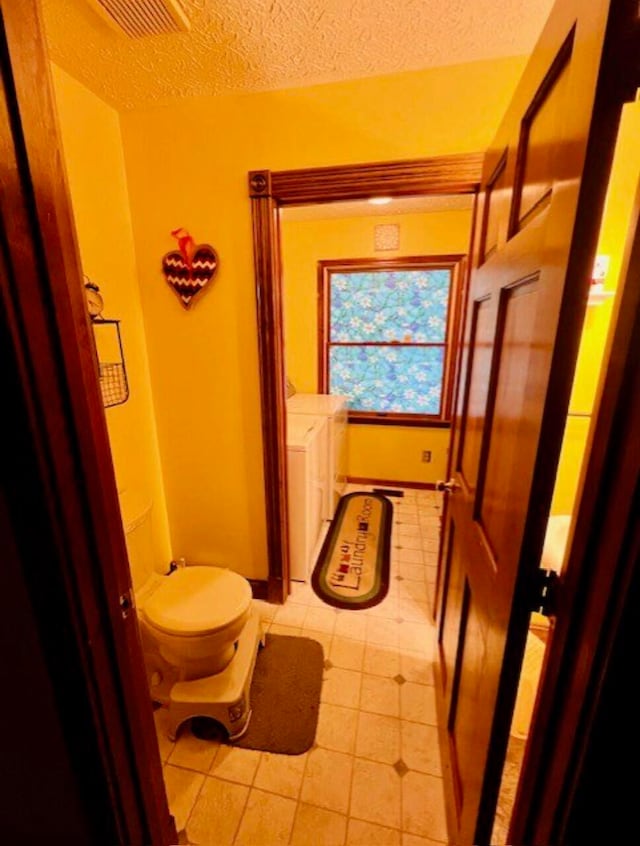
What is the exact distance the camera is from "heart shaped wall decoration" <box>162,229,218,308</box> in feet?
5.53

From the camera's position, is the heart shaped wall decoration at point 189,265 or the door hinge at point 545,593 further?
the heart shaped wall decoration at point 189,265

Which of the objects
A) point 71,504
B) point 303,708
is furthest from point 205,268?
point 303,708

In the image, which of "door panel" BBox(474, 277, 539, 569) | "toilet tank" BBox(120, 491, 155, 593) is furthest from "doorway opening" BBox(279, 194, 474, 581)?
"door panel" BBox(474, 277, 539, 569)

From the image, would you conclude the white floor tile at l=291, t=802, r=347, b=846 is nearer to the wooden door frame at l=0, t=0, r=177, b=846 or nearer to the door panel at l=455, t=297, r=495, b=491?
the wooden door frame at l=0, t=0, r=177, b=846

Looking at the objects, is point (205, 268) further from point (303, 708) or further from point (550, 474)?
point (303, 708)

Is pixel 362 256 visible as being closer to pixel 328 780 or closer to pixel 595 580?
pixel 595 580

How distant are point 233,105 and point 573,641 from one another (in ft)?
6.75

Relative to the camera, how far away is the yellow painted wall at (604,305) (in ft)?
4.19

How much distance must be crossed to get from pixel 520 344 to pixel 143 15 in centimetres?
148

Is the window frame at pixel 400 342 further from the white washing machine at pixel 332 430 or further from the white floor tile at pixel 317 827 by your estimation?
the white floor tile at pixel 317 827

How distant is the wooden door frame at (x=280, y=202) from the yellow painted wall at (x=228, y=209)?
0.05 m

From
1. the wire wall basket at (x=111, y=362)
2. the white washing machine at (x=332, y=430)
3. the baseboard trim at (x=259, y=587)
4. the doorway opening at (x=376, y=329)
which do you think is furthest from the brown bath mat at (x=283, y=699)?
the wire wall basket at (x=111, y=362)

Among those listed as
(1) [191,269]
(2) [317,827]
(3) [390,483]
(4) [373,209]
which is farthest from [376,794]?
(4) [373,209]

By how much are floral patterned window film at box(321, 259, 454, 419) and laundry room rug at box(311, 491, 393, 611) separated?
0.96 m
